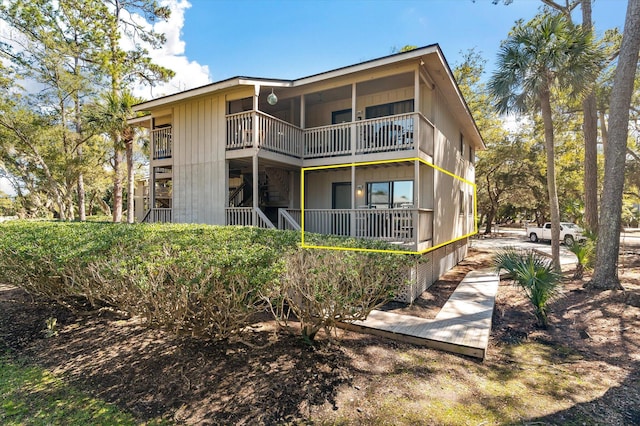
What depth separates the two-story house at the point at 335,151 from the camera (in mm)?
9266

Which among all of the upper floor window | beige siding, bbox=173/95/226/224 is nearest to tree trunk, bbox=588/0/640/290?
beige siding, bbox=173/95/226/224

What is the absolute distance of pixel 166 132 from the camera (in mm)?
13039

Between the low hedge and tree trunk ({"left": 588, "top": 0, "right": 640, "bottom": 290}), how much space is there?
677 cm

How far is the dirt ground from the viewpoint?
3926mm

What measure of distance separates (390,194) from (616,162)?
616cm

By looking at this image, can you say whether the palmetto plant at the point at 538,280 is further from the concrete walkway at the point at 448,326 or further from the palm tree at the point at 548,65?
the palm tree at the point at 548,65

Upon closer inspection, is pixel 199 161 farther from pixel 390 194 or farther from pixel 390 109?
pixel 390 109

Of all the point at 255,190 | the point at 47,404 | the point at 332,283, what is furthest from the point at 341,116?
the point at 47,404

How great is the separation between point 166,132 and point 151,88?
11.3 m

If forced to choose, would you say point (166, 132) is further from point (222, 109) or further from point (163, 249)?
point (163, 249)

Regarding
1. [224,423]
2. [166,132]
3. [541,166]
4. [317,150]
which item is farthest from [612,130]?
[541,166]

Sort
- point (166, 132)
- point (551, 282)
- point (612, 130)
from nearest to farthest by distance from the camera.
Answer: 1. point (551, 282)
2. point (612, 130)
3. point (166, 132)

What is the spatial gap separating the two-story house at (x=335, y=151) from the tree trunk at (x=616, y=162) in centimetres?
422

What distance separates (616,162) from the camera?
859cm
